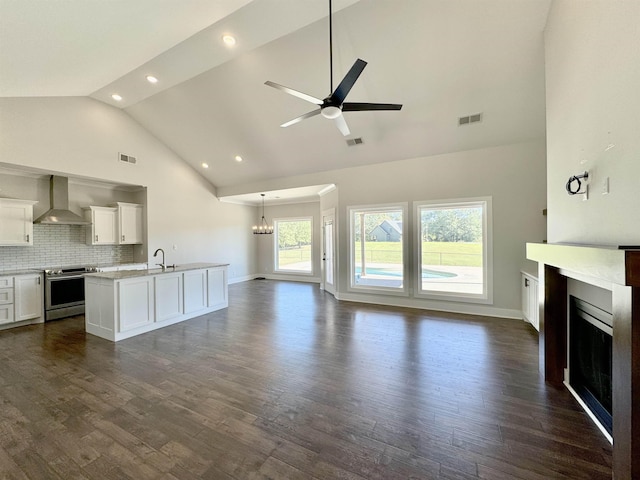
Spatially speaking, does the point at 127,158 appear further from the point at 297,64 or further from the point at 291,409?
the point at 291,409

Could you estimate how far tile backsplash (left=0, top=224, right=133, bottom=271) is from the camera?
5.04 meters

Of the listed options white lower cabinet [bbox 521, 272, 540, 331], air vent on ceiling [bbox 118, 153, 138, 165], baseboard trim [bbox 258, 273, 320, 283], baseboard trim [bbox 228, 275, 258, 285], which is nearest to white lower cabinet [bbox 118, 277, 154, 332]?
air vent on ceiling [bbox 118, 153, 138, 165]

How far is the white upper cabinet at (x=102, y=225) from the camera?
5.81 m

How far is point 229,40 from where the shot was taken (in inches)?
129

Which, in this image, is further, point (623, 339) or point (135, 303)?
point (135, 303)

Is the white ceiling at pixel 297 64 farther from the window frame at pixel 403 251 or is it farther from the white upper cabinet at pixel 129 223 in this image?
the white upper cabinet at pixel 129 223

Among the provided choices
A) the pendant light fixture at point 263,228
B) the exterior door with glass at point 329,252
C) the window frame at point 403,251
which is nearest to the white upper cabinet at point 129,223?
the pendant light fixture at point 263,228

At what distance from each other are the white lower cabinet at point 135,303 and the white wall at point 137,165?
2678 mm

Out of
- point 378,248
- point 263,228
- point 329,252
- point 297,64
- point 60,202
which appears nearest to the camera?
point 297,64

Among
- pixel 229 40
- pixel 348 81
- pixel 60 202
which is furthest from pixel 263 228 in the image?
pixel 348 81

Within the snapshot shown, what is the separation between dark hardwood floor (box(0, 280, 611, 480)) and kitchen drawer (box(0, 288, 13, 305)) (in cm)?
73

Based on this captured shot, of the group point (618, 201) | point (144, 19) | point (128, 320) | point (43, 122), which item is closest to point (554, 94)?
point (618, 201)

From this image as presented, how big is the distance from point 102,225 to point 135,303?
10.0 feet

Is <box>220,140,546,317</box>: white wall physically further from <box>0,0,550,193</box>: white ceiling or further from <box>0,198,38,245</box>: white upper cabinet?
<box>0,198,38,245</box>: white upper cabinet
